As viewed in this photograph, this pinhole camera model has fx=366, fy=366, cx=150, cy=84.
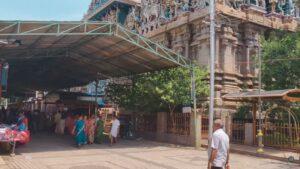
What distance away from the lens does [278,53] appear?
70.7ft

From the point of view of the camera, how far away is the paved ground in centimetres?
1319

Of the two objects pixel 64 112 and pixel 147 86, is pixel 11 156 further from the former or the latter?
pixel 64 112

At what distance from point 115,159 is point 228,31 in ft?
52.2

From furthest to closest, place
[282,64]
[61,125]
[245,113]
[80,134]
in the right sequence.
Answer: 1. [61,125]
2. [245,113]
3. [282,64]
4. [80,134]

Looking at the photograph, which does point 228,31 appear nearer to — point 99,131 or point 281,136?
point 281,136

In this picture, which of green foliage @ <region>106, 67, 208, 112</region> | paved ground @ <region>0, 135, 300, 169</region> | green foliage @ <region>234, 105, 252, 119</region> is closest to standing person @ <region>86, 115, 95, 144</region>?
paved ground @ <region>0, 135, 300, 169</region>

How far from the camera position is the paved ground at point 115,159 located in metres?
13.2

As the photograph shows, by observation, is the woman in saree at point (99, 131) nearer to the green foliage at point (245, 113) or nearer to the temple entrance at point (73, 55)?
the temple entrance at point (73, 55)

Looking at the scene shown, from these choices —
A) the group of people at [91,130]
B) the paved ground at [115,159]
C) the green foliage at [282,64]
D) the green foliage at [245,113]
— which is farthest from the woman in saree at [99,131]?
the green foliage at [282,64]

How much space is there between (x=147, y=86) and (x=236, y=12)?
10.3 meters

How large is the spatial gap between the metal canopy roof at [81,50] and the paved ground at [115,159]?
4.96 meters

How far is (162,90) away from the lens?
2067 cm

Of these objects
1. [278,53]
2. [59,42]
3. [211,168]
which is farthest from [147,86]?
[211,168]

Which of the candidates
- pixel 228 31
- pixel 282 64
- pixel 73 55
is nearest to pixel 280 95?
pixel 282 64
